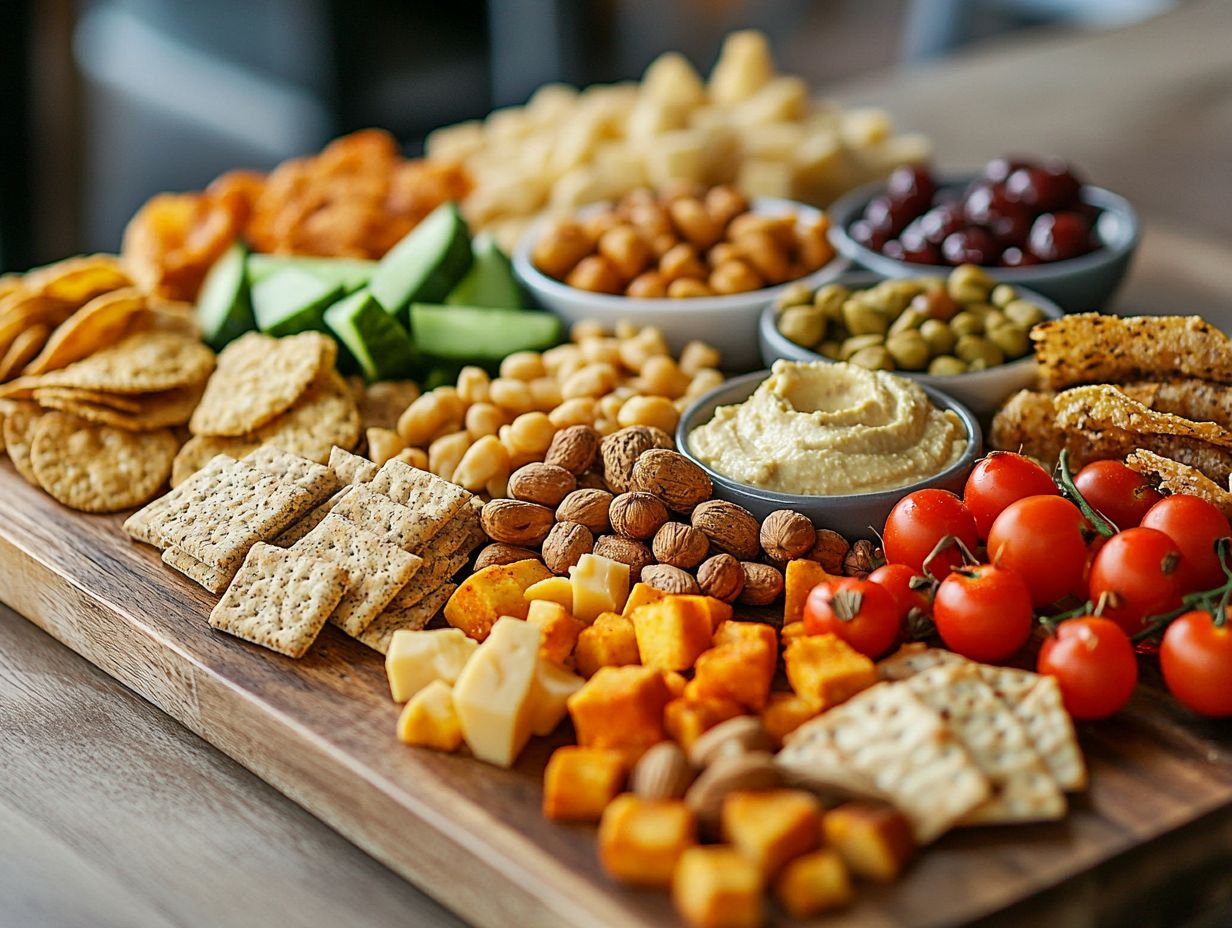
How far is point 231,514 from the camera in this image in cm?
169

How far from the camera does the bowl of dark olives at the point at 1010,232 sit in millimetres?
2193

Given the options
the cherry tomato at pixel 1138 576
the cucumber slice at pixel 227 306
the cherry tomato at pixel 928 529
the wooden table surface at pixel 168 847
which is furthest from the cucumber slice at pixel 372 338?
the cherry tomato at pixel 1138 576

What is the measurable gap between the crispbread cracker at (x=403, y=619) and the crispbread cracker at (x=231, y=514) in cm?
22

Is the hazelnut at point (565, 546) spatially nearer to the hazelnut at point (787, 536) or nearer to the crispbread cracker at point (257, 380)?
the hazelnut at point (787, 536)

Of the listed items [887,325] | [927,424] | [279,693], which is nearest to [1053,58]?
[887,325]

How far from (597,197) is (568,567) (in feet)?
3.83

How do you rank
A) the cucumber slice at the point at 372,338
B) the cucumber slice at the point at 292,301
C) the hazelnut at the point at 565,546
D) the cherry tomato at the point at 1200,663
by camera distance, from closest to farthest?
1. the cherry tomato at the point at 1200,663
2. the hazelnut at the point at 565,546
3. the cucumber slice at the point at 372,338
4. the cucumber slice at the point at 292,301

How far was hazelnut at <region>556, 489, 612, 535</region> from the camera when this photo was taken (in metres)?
1.69

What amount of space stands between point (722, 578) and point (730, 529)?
0.28 feet

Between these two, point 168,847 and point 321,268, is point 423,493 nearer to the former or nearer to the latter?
point 168,847

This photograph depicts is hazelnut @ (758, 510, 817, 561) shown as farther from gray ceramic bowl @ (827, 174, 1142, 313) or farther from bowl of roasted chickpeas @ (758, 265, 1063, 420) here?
gray ceramic bowl @ (827, 174, 1142, 313)

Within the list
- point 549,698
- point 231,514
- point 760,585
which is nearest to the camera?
point 549,698

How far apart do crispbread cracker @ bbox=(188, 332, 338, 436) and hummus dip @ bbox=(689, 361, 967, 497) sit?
0.60 m

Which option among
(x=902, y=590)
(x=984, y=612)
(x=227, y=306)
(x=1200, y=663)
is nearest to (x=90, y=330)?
(x=227, y=306)
